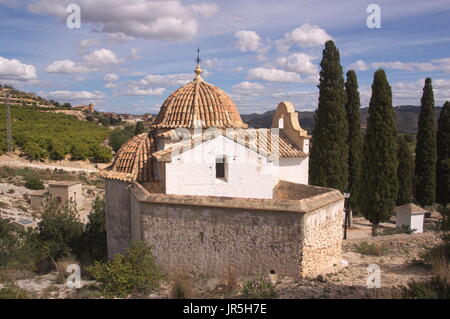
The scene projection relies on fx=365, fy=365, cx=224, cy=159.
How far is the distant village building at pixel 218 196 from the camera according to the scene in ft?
28.2

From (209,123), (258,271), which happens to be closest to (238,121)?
(209,123)

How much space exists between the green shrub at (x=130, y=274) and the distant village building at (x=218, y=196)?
0.60 meters

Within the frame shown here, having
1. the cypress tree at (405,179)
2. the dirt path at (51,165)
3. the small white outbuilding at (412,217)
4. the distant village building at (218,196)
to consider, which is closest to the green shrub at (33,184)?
the dirt path at (51,165)

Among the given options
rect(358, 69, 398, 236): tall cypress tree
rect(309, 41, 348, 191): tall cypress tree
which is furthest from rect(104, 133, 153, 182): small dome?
rect(358, 69, 398, 236): tall cypress tree

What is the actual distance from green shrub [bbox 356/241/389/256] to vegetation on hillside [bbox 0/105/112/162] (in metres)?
38.1

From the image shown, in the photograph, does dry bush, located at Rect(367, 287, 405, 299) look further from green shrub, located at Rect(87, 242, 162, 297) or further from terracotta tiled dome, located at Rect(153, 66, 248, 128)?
terracotta tiled dome, located at Rect(153, 66, 248, 128)

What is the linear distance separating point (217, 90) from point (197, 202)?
5.36 meters

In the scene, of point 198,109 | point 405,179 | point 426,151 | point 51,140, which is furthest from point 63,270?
point 51,140

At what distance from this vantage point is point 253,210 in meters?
8.55

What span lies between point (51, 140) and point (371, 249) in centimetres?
4040

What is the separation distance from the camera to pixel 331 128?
1730cm

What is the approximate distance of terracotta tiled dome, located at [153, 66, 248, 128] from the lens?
38.6 ft

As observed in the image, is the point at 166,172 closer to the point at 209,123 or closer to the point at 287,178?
the point at 209,123

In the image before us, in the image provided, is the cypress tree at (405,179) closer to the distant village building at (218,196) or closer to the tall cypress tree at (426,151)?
the tall cypress tree at (426,151)
